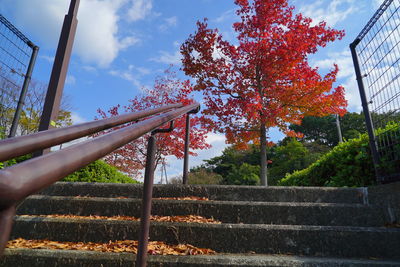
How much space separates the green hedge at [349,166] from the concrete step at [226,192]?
0.66 meters

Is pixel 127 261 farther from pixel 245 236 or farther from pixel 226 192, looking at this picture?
pixel 226 192

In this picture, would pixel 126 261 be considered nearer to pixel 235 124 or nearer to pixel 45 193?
pixel 45 193

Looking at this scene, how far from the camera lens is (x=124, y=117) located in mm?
1407

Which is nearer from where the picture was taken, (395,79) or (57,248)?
(57,248)

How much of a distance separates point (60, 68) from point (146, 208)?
2.11m

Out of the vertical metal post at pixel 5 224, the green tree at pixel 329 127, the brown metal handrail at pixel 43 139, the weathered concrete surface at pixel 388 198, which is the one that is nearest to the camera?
the vertical metal post at pixel 5 224

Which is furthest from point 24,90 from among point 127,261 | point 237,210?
point 237,210

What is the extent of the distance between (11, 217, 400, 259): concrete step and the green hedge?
3.77ft

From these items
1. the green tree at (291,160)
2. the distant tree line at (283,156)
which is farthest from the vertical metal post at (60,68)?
the green tree at (291,160)

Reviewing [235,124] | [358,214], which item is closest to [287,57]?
[235,124]

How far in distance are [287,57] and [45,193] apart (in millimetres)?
5515

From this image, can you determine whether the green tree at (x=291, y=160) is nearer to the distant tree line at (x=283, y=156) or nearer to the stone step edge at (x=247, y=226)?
the distant tree line at (x=283, y=156)

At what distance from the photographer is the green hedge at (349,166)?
124 inches

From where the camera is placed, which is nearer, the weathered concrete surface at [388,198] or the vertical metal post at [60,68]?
the weathered concrete surface at [388,198]
